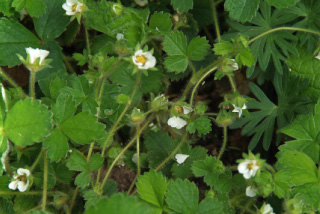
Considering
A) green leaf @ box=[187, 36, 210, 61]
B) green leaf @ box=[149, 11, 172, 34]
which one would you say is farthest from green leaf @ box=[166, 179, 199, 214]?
green leaf @ box=[149, 11, 172, 34]

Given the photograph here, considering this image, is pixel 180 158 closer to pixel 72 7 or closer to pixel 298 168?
pixel 298 168

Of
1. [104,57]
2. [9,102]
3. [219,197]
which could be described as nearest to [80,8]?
[104,57]

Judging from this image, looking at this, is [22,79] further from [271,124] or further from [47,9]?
[271,124]

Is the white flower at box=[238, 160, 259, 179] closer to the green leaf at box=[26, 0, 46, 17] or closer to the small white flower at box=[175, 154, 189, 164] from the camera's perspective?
the small white flower at box=[175, 154, 189, 164]

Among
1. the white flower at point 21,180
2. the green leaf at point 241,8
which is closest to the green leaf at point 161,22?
the green leaf at point 241,8

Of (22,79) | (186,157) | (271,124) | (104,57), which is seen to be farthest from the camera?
(22,79)

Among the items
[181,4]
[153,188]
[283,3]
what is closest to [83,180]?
[153,188]
